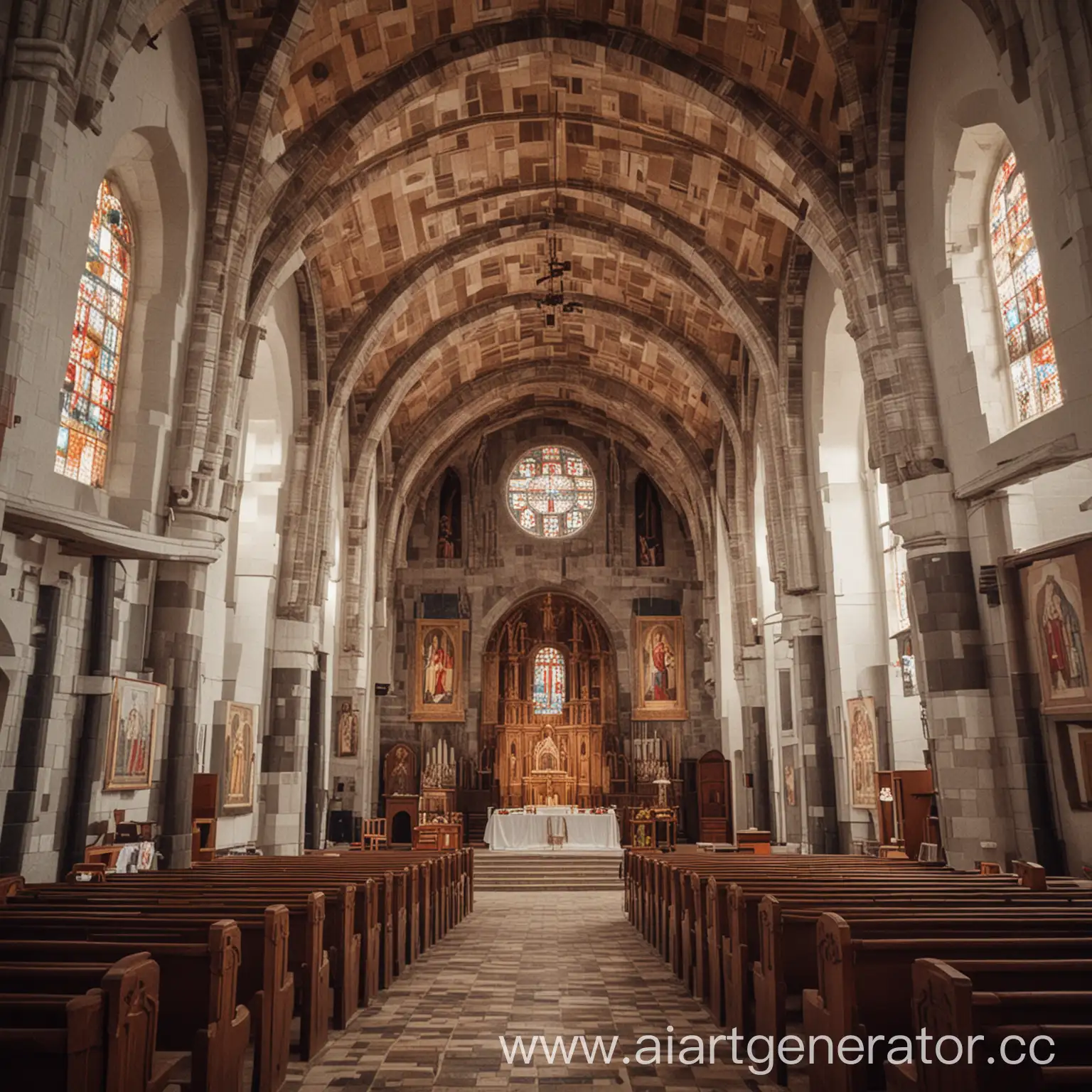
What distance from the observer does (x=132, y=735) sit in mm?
11531

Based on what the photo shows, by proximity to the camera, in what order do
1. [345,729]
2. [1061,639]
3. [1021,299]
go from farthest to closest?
[345,729] < [1021,299] < [1061,639]

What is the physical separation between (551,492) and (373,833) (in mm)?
12655

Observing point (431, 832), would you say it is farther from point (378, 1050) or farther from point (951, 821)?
point (378, 1050)

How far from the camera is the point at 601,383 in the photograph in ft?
96.6

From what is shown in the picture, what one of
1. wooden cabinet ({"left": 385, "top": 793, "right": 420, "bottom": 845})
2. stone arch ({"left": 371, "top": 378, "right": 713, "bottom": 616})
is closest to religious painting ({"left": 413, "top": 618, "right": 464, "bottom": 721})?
stone arch ({"left": 371, "top": 378, "right": 713, "bottom": 616})

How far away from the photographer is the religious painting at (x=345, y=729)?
2444cm

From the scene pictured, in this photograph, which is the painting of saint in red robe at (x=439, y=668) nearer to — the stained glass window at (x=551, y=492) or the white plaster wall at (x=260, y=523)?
the stained glass window at (x=551, y=492)

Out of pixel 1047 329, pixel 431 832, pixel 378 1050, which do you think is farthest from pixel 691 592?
pixel 378 1050

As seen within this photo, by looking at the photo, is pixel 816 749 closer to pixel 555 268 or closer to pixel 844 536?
pixel 844 536

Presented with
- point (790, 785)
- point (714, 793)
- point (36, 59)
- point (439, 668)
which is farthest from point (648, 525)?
point (36, 59)

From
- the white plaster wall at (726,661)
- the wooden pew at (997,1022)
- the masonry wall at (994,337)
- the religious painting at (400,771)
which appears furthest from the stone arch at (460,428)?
the wooden pew at (997,1022)

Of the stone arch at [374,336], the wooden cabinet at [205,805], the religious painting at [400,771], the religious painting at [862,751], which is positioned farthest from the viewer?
the religious painting at [400,771]

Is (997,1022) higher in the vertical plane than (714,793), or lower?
lower

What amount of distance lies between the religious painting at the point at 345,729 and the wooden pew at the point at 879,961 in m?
20.6
